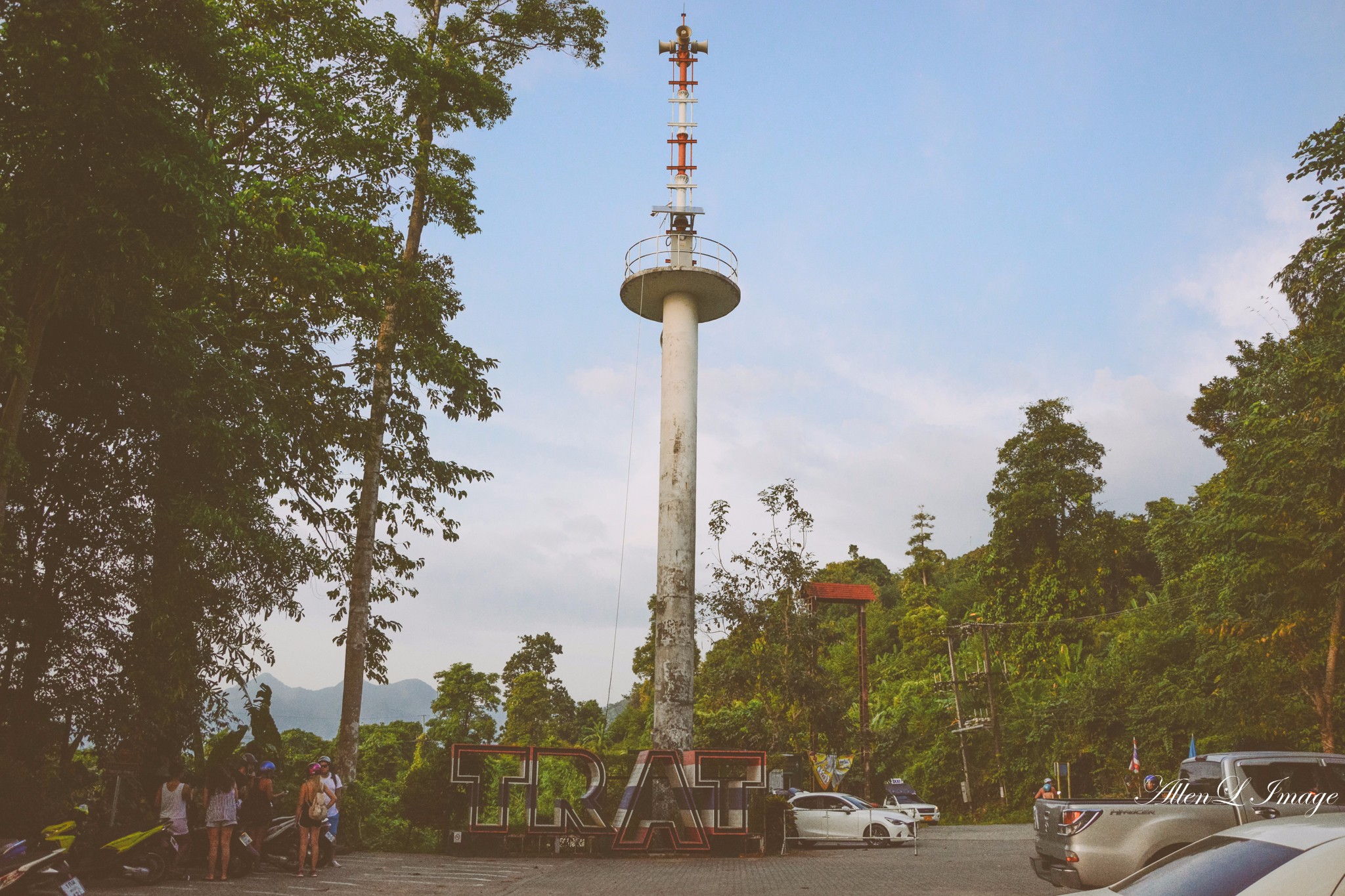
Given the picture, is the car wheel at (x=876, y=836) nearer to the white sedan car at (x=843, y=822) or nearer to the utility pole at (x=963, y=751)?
the white sedan car at (x=843, y=822)

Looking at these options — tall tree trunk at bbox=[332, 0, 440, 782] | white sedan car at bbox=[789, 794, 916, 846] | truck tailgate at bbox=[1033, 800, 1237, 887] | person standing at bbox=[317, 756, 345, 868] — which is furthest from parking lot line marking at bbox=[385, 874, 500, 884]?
white sedan car at bbox=[789, 794, 916, 846]

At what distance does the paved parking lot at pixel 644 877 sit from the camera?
11859 millimetres

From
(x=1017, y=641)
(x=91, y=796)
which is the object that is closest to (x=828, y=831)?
(x=91, y=796)

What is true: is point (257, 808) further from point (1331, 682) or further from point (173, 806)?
point (1331, 682)

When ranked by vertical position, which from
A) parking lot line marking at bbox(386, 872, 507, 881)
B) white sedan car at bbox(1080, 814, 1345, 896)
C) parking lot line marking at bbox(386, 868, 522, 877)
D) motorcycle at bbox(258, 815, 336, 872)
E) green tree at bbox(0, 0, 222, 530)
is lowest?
parking lot line marking at bbox(386, 868, 522, 877)

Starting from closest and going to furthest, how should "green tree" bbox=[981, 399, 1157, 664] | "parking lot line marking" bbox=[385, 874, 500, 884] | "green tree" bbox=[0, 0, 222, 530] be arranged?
"green tree" bbox=[0, 0, 222, 530]
"parking lot line marking" bbox=[385, 874, 500, 884]
"green tree" bbox=[981, 399, 1157, 664]

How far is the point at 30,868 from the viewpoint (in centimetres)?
794

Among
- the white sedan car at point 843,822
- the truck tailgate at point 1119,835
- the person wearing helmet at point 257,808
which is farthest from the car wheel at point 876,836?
the person wearing helmet at point 257,808

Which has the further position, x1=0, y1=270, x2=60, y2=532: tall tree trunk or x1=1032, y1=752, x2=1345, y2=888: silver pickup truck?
x1=0, y1=270, x2=60, y2=532: tall tree trunk

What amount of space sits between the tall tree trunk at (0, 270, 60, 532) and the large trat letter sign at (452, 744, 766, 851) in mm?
8702

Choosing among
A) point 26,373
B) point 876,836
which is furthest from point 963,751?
point 26,373

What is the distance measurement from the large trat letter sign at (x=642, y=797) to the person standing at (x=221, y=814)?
4606 millimetres

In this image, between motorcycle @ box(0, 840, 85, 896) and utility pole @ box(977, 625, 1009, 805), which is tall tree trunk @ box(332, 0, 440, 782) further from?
utility pole @ box(977, 625, 1009, 805)

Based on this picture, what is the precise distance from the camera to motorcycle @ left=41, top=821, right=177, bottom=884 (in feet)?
36.7
